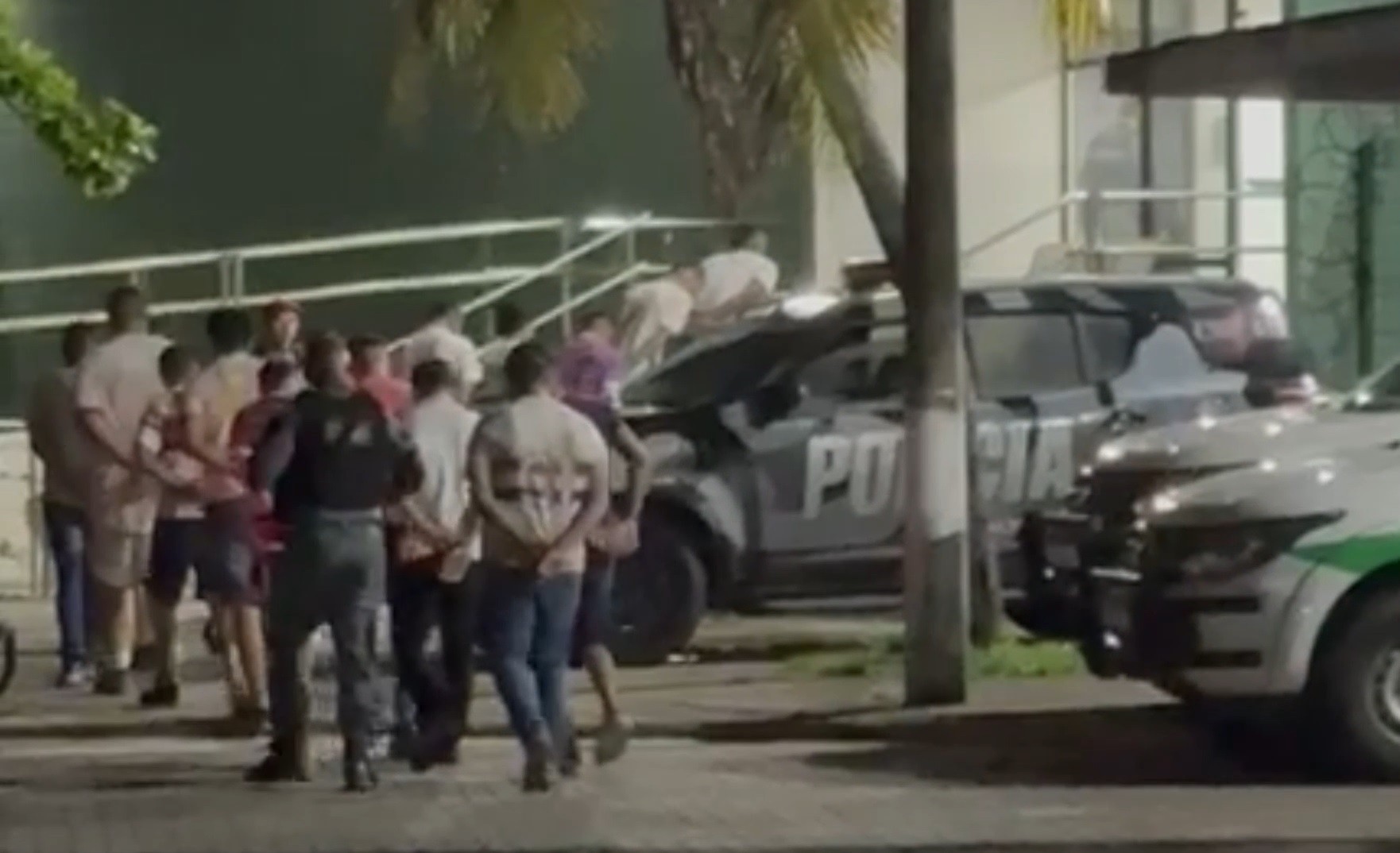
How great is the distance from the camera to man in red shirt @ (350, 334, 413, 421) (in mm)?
15547

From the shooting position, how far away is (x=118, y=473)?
58.6 ft

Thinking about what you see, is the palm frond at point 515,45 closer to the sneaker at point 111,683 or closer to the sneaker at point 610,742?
the sneaker at point 111,683

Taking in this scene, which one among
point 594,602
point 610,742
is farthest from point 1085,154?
point 594,602

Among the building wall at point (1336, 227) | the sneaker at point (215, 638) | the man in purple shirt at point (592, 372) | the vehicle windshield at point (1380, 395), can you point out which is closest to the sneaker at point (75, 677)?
the sneaker at point (215, 638)

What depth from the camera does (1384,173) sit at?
25.1 meters

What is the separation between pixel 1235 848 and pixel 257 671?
5279mm

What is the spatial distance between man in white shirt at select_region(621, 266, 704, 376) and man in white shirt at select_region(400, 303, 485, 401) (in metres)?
1.60

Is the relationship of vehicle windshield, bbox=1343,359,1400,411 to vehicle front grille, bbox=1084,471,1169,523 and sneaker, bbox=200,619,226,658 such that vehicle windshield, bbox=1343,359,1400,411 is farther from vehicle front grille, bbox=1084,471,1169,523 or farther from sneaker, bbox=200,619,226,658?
sneaker, bbox=200,619,226,658

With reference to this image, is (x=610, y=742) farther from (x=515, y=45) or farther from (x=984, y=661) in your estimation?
(x=515, y=45)

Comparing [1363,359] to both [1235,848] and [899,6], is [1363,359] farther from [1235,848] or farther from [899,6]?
[1235,848]

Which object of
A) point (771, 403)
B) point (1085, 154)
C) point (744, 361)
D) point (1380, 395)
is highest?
point (1085, 154)

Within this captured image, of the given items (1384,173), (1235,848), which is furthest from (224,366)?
(1384,173)

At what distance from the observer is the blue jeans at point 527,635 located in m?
14.5

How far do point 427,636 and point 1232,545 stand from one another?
11.3 ft
